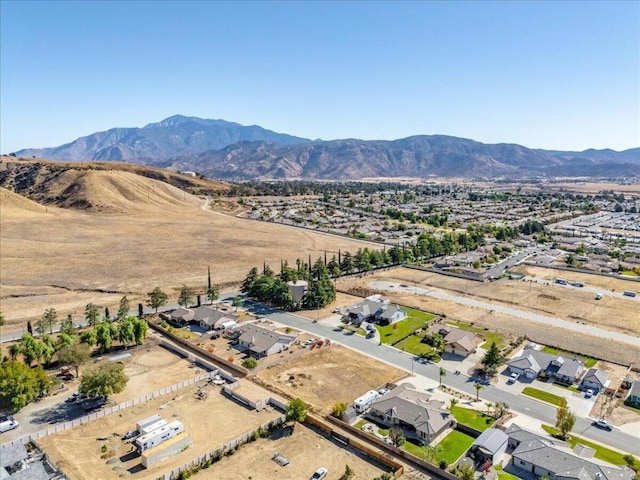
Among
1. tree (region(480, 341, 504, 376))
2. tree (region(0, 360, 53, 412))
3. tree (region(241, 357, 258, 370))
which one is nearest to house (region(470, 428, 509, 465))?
tree (region(480, 341, 504, 376))

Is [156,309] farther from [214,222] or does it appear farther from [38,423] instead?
[214,222]

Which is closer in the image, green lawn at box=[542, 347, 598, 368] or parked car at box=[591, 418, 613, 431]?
parked car at box=[591, 418, 613, 431]

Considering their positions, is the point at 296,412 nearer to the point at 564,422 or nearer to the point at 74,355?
the point at 564,422

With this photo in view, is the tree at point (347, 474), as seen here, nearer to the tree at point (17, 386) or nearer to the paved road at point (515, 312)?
the tree at point (17, 386)

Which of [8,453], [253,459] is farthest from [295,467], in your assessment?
[8,453]

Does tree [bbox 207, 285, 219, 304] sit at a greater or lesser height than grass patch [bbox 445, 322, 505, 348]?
greater

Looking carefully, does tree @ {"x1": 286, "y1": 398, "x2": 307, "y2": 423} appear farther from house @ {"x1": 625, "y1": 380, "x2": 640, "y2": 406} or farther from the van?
house @ {"x1": 625, "y1": 380, "x2": 640, "y2": 406}

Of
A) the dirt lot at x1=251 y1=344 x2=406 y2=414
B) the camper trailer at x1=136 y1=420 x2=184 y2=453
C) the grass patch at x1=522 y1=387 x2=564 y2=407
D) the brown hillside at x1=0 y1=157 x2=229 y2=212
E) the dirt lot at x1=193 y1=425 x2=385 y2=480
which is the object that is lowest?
the grass patch at x1=522 y1=387 x2=564 y2=407
